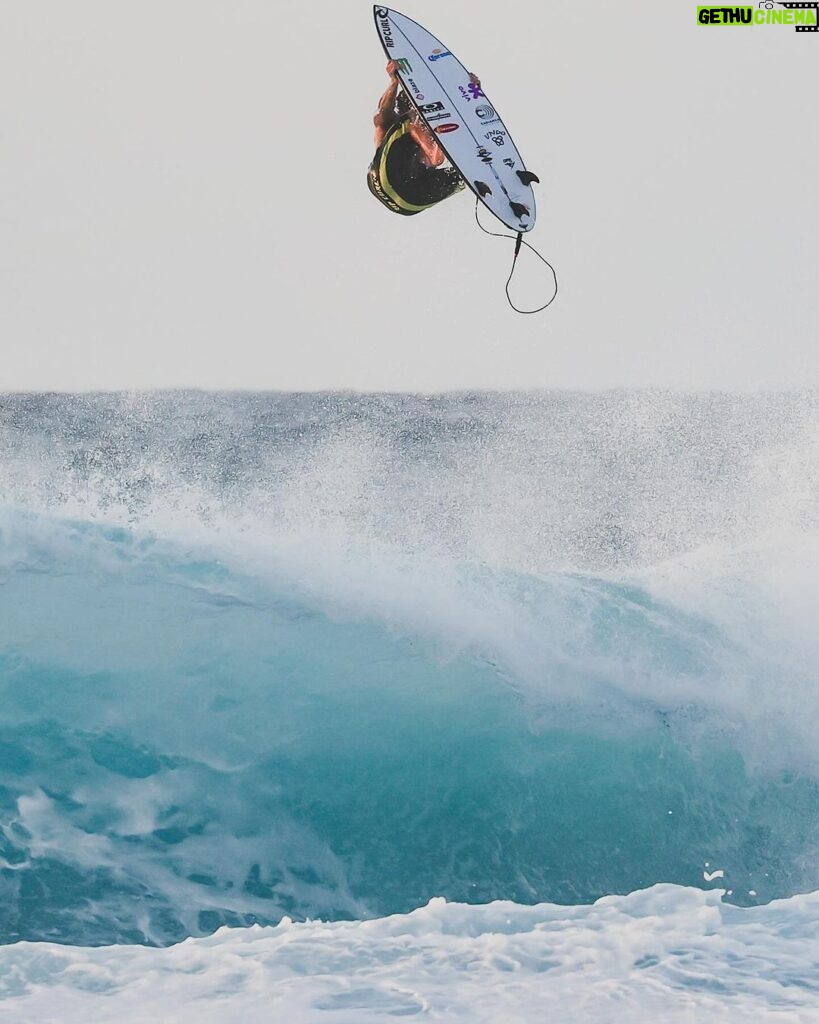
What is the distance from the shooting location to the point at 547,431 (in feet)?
17.0

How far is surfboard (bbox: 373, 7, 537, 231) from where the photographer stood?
4047mm

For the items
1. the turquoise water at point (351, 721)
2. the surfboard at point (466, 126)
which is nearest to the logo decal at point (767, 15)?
the surfboard at point (466, 126)

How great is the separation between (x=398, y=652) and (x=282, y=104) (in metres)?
3.69

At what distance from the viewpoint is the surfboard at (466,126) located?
4.05 meters

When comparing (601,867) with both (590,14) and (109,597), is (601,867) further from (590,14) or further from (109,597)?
(590,14)

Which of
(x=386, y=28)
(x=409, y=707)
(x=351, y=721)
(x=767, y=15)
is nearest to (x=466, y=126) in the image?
(x=386, y=28)

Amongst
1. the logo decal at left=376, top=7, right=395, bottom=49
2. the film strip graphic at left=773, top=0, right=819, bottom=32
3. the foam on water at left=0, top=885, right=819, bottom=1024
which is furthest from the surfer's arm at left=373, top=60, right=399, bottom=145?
the foam on water at left=0, top=885, right=819, bottom=1024

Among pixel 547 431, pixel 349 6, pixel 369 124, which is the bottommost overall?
pixel 547 431

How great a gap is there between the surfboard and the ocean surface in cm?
144

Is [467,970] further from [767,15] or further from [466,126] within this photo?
[767,15]

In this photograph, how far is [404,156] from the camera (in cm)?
414

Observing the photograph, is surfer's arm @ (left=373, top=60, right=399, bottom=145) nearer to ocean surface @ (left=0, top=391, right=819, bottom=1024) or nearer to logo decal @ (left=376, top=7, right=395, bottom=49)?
logo decal @ (left=376, top=7, right=395, bottom=49)

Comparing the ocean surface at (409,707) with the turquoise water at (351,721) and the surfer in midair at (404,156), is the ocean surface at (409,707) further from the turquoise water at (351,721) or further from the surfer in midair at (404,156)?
the surfer in midair at (404,156)

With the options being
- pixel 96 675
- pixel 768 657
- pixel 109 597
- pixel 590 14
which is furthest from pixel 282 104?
pixel 768 657
